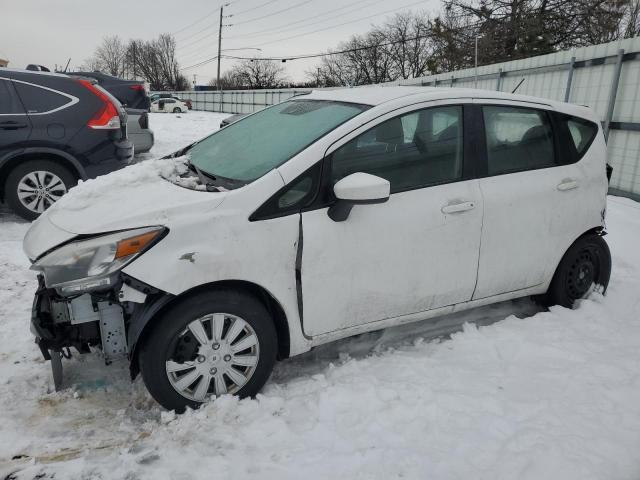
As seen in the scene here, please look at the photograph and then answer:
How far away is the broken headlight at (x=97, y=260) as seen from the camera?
7.85ft

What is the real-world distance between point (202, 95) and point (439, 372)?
154ft

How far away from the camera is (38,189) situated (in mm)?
5906

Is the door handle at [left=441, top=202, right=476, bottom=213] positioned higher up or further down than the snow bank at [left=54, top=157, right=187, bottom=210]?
further down

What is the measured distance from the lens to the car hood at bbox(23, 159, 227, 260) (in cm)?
248

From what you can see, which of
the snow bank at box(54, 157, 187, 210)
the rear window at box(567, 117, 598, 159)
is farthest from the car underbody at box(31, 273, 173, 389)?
the rear window at box(567, 117, 598, 159)

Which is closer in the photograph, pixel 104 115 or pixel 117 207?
pixel 117 207

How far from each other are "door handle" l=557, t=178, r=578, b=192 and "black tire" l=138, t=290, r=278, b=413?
2.27m

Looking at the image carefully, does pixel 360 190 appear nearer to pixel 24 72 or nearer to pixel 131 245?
pixel 131 245

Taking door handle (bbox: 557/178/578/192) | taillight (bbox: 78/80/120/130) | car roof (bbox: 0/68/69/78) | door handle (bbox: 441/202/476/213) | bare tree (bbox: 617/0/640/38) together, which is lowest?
door handle (bbox: 441/202/476/213)

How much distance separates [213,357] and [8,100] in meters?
4.77

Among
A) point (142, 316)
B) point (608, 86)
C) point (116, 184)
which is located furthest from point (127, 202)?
point (608, 86)

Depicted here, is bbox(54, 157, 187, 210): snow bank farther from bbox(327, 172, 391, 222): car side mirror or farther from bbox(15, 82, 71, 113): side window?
bbox(15, 82, 71, 113): side window

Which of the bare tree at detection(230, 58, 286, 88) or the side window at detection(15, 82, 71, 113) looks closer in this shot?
the side window at detection(15, 82, 71, 113)

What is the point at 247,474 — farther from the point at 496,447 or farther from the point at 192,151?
the point at 192,151
